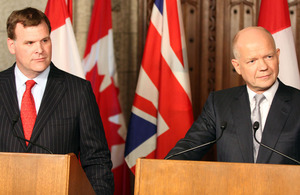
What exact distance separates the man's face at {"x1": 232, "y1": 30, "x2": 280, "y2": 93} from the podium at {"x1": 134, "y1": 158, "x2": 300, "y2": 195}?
2.78 ft

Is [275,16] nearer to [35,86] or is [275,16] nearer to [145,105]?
[145,105]

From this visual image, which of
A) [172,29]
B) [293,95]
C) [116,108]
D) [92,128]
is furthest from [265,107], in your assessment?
[116,108]

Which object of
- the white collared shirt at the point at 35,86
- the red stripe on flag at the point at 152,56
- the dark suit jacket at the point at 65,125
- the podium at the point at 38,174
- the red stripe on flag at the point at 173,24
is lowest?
the podium at the point at 38,174

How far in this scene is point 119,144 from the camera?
14.3 feet

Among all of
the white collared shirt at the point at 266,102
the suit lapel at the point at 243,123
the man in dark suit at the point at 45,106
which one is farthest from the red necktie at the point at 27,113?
the white collared shirt at the point at 266,102

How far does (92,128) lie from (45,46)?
0.55 meters

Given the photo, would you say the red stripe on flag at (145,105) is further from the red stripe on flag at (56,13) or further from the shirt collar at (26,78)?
the shirt collar at (26,78)

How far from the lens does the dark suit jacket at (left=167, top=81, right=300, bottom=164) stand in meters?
2.62

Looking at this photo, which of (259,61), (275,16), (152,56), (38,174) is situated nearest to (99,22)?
(152,56)

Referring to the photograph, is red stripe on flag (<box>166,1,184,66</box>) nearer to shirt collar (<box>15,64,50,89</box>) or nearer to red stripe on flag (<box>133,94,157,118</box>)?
red stripe on flag (<box>133,94,157,118</box>)

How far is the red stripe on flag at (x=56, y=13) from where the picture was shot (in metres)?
3.95

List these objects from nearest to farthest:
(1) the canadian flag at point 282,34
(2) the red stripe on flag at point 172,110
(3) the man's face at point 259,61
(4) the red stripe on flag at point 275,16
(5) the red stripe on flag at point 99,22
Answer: (3) the man's face at point 259,61 → (1) the canadian flag at point 282,34 → (4) the red stripe on flag at point 275,16 → (2) the red stripe on flag at point 172,110 → (5) the red stripe on flag at point 99,22

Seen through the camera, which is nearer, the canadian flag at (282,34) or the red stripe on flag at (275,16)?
the canadian flag at (282,34)

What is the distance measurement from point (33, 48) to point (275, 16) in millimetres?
2164
